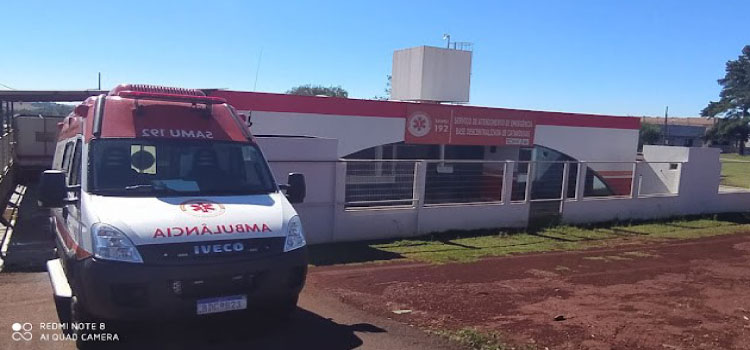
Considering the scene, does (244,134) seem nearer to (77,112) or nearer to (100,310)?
(77,112)

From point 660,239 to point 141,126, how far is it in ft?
35.8

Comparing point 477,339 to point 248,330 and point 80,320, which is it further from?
point 80,320

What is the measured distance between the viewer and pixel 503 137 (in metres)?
23.7

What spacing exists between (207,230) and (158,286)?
0.60 meters

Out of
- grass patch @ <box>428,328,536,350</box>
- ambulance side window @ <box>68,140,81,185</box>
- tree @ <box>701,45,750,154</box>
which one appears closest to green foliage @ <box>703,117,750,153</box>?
tree @ <box>701,45,750,154</box>

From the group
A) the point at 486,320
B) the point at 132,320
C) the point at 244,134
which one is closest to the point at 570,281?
the point at 486,320

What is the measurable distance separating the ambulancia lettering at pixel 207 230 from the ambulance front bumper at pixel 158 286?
27 cm

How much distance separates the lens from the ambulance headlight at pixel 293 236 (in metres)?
5.20

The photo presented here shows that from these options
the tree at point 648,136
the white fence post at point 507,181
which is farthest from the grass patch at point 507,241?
the tree at point 648,136

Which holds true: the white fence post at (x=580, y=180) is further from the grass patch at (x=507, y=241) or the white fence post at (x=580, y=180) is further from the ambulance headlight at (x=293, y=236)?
the ambulance headlight at (x=293, y=236)

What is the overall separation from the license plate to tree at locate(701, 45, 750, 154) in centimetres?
8200

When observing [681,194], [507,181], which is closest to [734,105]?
[681,194]

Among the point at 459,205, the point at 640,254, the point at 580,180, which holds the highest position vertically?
the point at 580,180

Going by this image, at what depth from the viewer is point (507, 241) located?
11.4m
